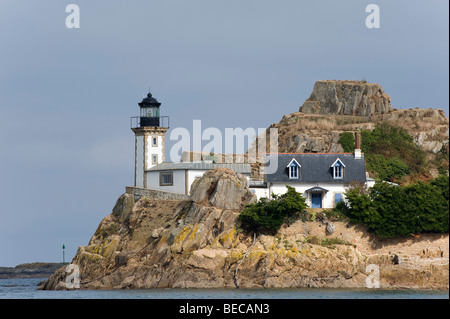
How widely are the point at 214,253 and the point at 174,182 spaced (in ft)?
31.0

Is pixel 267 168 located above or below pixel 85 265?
above

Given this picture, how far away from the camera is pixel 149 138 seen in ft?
264

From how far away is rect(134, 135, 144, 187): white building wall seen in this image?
80250 mm

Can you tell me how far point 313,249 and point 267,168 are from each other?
8058mm

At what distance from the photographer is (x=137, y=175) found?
80.6 m

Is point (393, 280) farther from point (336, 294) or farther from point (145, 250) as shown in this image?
point (145, 250)

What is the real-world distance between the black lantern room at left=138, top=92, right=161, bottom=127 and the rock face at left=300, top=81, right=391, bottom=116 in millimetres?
Answer: 18163

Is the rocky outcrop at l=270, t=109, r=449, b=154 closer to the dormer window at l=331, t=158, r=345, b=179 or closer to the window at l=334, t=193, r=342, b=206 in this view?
the dormer window at l=331, t=158, r=345, b=179

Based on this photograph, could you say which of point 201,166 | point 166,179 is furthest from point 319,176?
point 166,179

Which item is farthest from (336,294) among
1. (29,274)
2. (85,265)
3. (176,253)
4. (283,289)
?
(29,274)

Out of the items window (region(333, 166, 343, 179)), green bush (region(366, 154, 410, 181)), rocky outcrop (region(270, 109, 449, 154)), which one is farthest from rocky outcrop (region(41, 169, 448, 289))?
rocky outcrop (region(270, 109, 449, 154))
